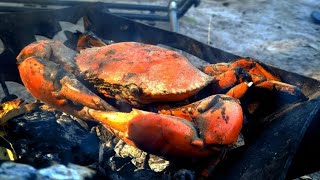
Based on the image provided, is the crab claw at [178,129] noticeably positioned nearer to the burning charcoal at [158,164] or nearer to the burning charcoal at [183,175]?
the burning charcoal at [183,175]

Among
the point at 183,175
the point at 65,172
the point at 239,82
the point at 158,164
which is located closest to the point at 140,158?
the point at 158,164

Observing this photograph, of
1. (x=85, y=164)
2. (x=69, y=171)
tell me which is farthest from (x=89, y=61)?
(x=69, y=171)

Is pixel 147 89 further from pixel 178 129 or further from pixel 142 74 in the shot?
pixel 178 129

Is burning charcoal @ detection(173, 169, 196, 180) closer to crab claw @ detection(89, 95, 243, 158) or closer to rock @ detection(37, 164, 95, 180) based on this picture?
crab claw @ detection(89, 95, 243, 158)

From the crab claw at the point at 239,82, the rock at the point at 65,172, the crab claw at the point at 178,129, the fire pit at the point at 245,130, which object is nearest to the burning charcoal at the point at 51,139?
the fire pit at the point at 245,130

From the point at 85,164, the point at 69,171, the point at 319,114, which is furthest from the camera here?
the point at 319,114

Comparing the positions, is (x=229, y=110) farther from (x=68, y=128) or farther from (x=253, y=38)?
(x=253, y=38)
